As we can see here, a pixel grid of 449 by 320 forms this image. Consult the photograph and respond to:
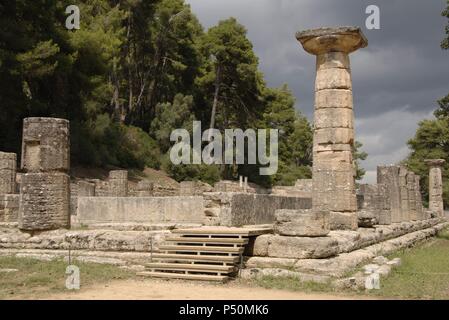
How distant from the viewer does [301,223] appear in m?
9.85

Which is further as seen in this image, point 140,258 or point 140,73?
point 140,73

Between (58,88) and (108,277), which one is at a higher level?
(58,88)

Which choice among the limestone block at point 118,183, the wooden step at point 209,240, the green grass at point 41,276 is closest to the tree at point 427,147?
the limestone block at point 118,183

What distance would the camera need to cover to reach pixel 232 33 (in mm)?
41875

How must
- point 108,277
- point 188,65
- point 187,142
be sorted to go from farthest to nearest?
point 188,65 → point 187,142 → point 108,277

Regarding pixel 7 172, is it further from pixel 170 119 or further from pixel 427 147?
pixel 427 147

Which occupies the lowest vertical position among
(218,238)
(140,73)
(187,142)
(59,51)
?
(218,238)

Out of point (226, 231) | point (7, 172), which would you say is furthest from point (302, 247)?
point (7, 172)

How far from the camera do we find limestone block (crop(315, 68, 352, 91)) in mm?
13148

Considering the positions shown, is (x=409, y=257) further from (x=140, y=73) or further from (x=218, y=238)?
(x=140, y=73)

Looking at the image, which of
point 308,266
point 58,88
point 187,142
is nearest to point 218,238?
point 308,266

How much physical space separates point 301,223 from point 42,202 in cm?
603

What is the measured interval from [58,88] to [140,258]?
21.5 metres

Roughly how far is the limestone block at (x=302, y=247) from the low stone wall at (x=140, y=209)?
2.94 metres
